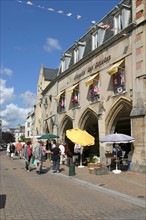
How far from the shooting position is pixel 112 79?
17.3m

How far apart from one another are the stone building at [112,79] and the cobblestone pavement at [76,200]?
4.10m

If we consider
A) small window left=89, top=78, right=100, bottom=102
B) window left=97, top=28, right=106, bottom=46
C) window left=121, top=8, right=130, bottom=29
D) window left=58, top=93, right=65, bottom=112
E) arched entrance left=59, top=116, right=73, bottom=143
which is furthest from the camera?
window left=58, top=93, right=65, bottom=112

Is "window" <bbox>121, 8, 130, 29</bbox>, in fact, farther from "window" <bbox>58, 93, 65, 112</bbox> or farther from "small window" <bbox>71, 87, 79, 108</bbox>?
"window" <bbox>58, 93, 65, 112</bbox>

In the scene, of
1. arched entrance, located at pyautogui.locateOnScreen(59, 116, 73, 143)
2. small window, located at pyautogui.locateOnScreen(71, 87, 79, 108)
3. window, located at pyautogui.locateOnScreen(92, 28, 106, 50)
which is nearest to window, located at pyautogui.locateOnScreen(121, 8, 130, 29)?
window, located at pyautogui.locateOnScreen(92, 28, 106, 50)

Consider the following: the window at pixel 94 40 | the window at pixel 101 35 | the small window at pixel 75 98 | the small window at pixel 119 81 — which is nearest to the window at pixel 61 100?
the small window at pixel 75 98

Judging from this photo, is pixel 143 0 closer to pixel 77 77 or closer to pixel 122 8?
pixel 122 8

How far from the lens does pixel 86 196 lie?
8.60 meters

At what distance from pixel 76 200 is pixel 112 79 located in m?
10.7

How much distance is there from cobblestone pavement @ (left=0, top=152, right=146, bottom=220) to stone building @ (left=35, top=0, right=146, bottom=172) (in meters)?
4.10

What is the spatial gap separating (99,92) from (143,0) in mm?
6522

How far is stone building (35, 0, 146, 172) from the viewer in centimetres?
1422

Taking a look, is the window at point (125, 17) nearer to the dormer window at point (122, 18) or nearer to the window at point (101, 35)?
the dormer window at point (122, 18)

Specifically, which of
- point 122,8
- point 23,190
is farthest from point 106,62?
point 23,190

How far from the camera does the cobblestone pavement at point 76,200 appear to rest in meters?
6.30
